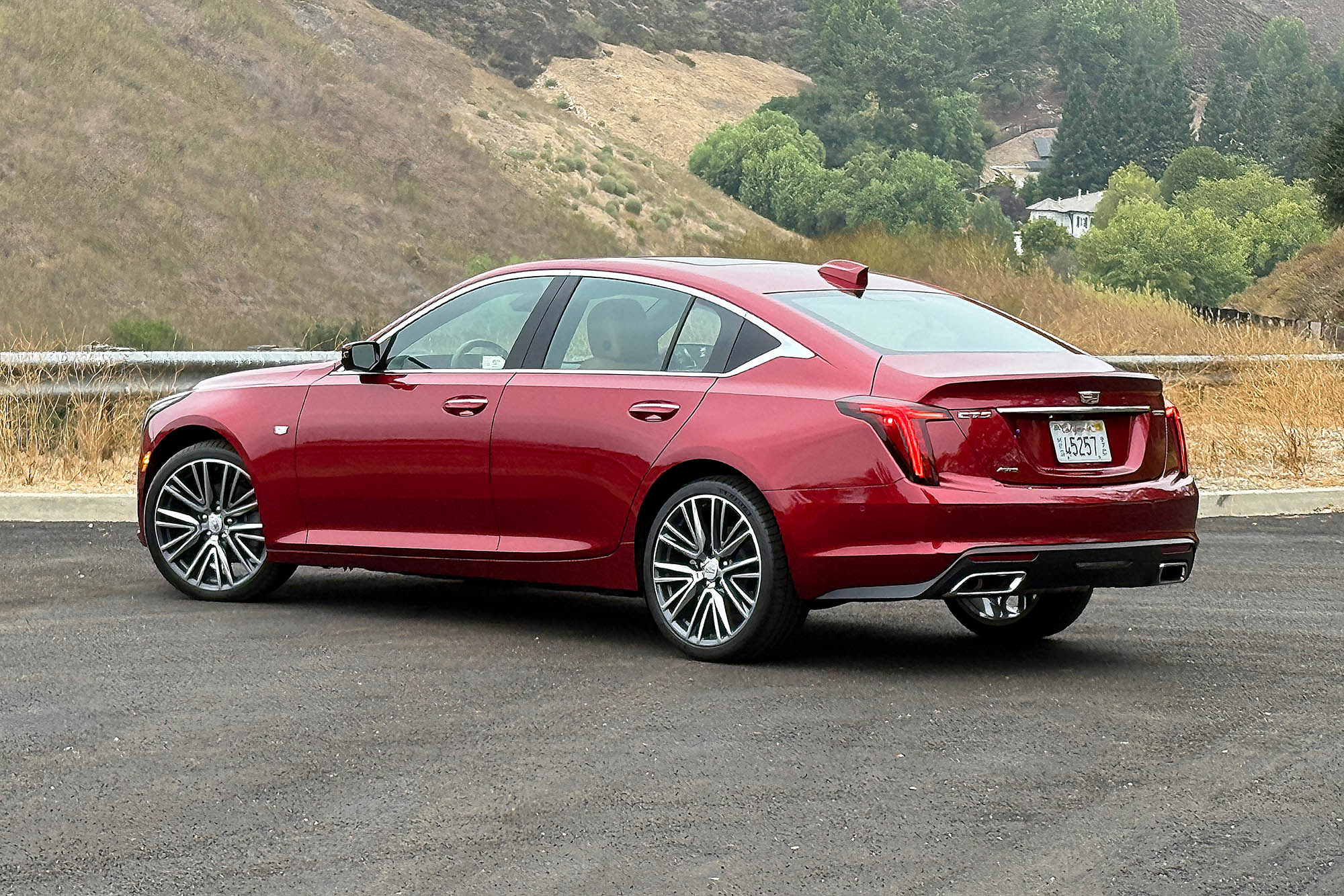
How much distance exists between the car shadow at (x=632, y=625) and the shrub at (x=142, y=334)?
4400cm

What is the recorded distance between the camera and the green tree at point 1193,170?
144750mm

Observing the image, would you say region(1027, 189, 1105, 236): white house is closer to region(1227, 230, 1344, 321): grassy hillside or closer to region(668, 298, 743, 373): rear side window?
region(1227, 230, 1344, 321): grassy hillside

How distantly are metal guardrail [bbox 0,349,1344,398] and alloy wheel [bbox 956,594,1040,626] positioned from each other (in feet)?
20.9

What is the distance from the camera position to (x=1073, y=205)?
160375 mm

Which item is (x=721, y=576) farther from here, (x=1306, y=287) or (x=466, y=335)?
(x=1306, y=287)

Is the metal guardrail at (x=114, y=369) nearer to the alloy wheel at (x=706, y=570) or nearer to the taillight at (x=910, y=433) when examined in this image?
the alloy wheel at (x=706, y=570)

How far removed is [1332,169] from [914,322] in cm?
4692

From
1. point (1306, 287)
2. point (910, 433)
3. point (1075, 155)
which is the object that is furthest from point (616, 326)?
point (1075, 155)

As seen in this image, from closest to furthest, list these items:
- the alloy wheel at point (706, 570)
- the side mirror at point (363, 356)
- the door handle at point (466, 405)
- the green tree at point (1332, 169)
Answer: the alloy wheel at point (706, 570) < the door handle at point (466, 405) < the side mirror at point (363, 356) < the green tree at point (1332, 169)

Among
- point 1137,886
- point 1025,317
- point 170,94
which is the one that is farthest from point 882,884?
point 170,94

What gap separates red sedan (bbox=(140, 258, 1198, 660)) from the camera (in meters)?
7.00

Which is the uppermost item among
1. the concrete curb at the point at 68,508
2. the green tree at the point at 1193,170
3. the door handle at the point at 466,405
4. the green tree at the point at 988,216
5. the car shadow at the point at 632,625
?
the green tree at the point at 1193,170

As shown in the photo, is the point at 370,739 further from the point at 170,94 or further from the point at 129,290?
the point at 170,94

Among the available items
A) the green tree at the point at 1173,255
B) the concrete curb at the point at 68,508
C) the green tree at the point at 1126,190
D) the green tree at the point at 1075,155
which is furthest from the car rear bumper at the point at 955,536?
the green tree at the point at 1075,155
